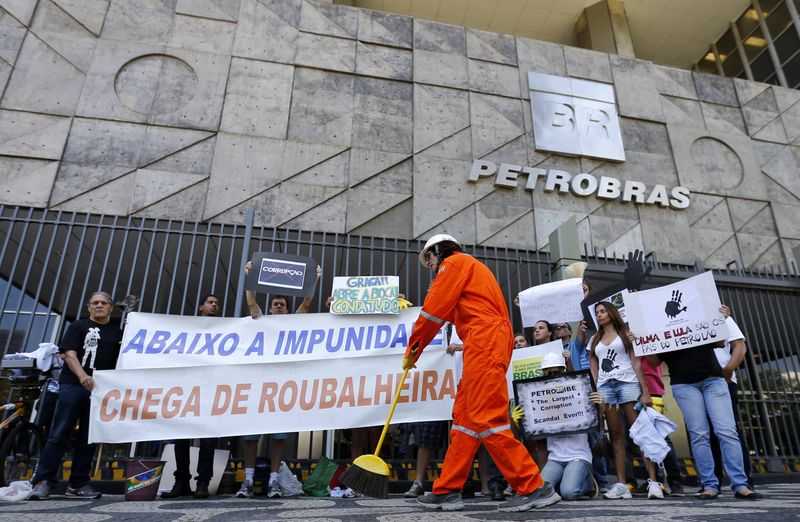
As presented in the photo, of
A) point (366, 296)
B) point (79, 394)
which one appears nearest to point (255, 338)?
point (366, 296)

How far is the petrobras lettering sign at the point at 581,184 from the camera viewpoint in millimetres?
9945

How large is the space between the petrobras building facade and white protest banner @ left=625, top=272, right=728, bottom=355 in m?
4.52

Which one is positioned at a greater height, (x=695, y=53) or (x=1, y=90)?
(x=695, y=53)

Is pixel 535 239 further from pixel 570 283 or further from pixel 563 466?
pixel 563 466

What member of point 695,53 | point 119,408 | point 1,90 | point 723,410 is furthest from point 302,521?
point 695,53

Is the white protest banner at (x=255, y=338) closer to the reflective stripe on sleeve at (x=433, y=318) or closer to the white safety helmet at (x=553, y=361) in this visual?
the white safety helmet at (x=553, y=361)

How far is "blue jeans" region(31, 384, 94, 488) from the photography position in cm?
458

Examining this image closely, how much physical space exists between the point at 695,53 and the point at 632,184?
9.61m

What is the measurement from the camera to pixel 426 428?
17.3ft

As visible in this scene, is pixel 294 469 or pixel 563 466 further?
pixel 294 469

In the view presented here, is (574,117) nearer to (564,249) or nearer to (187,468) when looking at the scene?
(564,249)

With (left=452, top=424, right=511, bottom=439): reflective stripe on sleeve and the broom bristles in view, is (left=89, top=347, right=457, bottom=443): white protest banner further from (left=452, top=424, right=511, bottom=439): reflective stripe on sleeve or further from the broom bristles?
(left=452, top=424, right=511, bottom=439): reflective stripe on sleeve

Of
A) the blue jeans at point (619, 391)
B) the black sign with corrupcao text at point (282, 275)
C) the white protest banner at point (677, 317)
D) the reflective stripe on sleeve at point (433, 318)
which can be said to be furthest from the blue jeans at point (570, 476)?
the black sign with corrupcao text at point (282, 275)

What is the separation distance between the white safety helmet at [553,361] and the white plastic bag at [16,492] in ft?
15.6
